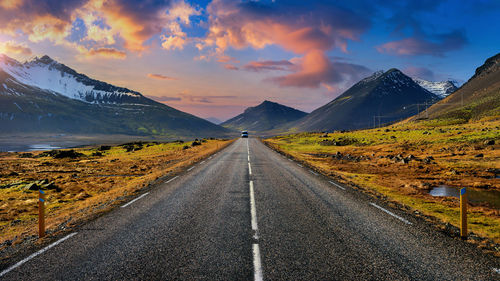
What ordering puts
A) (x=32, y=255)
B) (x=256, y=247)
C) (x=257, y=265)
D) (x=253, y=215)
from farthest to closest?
(x=253, y=215), (x=256, y=247), (x=32, y=255), (x=257, y=265)

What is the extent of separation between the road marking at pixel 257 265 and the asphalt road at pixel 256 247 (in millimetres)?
19

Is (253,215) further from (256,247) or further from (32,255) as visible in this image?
(32,255)

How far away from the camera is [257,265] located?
536cm

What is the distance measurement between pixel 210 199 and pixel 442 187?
1422cm

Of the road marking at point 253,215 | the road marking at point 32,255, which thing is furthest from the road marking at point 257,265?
the road marking at point 32,255

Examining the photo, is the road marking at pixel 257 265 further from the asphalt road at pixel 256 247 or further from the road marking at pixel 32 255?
the road marking at pixel 32 255

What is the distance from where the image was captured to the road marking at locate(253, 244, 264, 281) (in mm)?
4891

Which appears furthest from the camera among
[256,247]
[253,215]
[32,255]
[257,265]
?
[253,215]

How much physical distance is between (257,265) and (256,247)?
883 millimetres

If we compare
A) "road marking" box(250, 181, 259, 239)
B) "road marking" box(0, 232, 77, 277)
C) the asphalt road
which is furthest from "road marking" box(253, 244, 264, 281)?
"road marking" box(0, 232, 77, 277)

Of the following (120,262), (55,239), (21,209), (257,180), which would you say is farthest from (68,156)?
(120,262)

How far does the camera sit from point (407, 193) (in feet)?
45.1

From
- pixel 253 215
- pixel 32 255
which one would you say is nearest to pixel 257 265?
pixel 253 215

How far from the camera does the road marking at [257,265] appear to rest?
4.89 m
